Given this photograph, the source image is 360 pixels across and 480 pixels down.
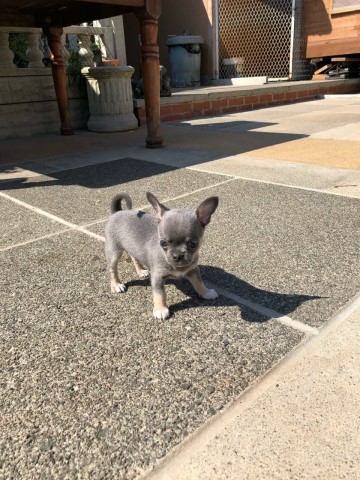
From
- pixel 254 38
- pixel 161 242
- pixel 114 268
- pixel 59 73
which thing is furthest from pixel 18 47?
pixel 161 242

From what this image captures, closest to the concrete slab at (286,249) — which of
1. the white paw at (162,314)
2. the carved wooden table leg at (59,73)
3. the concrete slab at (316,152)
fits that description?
the white paw at (162,314)

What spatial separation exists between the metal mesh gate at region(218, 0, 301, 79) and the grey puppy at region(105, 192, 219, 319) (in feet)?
46.2

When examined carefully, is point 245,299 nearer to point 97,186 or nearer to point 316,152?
point 97,186

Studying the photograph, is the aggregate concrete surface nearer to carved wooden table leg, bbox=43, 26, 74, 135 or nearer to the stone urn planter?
carved wooden table leg, bbox=43, 26, 74, 135

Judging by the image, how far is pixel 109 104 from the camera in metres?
8.23

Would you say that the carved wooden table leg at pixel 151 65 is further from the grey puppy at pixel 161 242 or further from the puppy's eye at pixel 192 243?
the puppy's eye at pixel 192 243

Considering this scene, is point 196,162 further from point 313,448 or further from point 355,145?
point 313,448

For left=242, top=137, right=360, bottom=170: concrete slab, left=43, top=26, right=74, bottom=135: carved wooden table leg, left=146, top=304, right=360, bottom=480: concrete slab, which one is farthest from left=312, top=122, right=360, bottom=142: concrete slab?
left=146, top=304, right=360, bottom=480: concrete slab

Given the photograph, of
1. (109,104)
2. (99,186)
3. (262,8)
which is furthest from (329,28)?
(99,186)

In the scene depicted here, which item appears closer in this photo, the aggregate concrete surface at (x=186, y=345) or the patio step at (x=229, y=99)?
the aggregate concrete surface at (x=186, y=345)

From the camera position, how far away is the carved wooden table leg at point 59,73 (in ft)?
23.8

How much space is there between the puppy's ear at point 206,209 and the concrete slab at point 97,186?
5.85ft

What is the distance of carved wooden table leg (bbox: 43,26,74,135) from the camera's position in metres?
7.26

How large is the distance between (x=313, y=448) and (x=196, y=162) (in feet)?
14.7
